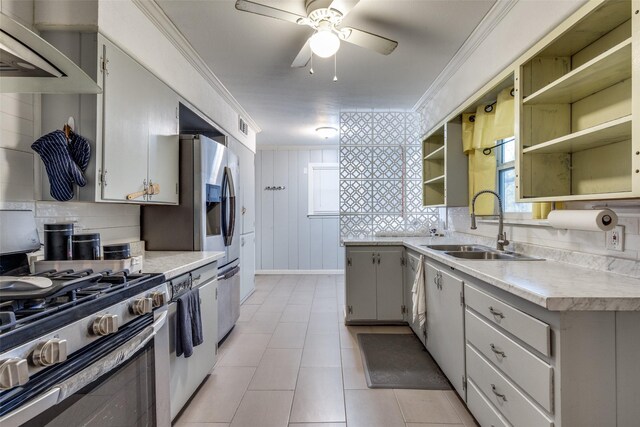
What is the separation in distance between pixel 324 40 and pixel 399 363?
2.37 meters

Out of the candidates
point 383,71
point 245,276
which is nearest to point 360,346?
point 245,276

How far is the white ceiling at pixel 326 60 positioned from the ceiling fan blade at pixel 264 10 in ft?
0.87

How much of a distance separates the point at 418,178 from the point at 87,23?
334cm

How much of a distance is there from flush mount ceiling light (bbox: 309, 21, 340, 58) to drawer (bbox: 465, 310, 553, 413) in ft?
5.67

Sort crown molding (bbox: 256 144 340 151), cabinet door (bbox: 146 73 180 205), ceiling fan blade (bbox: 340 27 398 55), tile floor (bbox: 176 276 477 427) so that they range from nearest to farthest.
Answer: tile floor (bbox: 176 276 477 427)
ceiling fan blade (bbox: 340 27 398 55)
cabinet door (bbox: 146 73 180 205)
crown molding (bbox: 256 144 340 151)

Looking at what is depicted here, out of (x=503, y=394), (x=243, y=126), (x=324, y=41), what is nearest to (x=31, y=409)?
(x=503, y=394)

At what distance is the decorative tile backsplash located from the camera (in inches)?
152

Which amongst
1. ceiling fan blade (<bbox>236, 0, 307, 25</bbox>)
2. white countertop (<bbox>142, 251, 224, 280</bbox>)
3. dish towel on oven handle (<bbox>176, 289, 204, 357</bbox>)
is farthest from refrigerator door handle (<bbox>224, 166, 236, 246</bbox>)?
ceiling fan blade (<bbox>236, 0, 307, 25</bbox>)

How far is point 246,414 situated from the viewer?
6.18ft

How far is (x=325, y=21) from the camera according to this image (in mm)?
1882

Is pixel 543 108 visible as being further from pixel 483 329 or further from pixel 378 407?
pixel 378 407

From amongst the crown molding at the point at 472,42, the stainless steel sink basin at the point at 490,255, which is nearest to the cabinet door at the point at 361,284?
the stainless steel sink basin at the point at 490,255

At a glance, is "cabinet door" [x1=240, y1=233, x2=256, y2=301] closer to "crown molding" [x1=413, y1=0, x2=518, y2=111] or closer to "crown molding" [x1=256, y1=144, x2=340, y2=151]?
"crown molding" [x1=256, y1=144, x2=340, y2=151]

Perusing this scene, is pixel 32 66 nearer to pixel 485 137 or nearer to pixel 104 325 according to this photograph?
pixel 104 325
